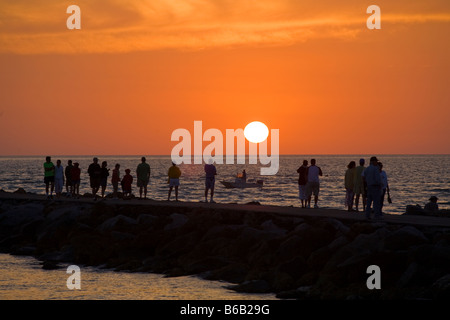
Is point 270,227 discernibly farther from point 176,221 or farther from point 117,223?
point 117,223

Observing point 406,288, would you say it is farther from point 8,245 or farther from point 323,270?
point 8,245

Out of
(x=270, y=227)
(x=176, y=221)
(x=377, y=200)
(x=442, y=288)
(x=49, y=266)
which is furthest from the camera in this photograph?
(x=176, y=221)

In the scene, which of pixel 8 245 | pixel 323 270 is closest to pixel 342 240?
pixel 323 270

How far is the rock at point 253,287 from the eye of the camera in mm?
17719

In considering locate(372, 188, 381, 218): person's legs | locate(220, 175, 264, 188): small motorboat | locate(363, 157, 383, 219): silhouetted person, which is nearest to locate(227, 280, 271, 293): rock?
locate(363, 157, 383, 219): silhouetted person

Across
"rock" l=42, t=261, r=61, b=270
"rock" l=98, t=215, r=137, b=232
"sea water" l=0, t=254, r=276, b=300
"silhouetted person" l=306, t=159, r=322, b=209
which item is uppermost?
"silhouetted person" l=306, t=159, r=322, b=209

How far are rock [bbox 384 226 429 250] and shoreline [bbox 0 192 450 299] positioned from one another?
3 centimetres

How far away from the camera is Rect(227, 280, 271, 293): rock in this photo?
17719 millimetres

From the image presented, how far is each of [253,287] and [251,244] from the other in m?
3.93

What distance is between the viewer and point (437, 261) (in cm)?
1678

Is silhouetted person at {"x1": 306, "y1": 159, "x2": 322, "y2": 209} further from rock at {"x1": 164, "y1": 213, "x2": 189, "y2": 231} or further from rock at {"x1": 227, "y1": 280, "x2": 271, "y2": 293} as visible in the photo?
rock at {"x1": 227, "y1": 280, "x2": 271, "y2": 293}

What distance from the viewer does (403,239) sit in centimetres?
1850

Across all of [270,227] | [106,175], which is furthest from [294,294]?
[106,175]
